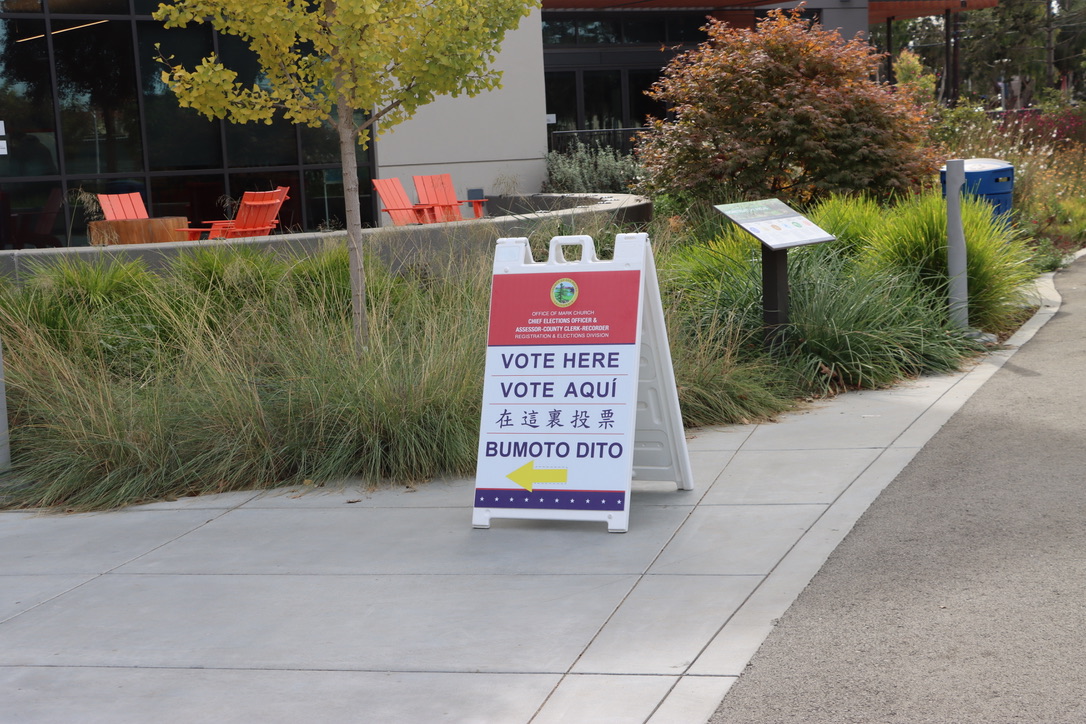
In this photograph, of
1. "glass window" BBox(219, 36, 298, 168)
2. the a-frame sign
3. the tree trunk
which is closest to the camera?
the a-frame sign

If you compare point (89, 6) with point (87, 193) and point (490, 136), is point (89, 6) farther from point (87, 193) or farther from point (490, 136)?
point (490, 136)

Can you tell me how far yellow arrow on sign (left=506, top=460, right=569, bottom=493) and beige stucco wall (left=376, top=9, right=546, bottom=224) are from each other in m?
13.9

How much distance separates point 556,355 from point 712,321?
10.2ft

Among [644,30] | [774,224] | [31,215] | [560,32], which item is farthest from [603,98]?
[774,224]

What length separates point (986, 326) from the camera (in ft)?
33.2

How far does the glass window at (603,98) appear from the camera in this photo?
2953 cm

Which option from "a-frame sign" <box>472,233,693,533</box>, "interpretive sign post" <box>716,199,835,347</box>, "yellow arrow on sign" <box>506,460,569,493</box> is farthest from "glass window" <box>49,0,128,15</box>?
"yellow arrow on sign" <box>506,460,569,493</box>

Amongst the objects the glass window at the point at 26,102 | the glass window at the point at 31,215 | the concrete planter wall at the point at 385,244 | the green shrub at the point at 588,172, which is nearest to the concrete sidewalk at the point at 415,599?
the concrete planter wall at the point at 385,244

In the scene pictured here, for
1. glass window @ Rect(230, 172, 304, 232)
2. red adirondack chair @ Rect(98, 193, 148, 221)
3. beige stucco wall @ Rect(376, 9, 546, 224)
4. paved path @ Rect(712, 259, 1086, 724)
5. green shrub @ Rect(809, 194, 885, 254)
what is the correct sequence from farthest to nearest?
beige stucco wall @ Rect(376, 9, 546, 224) → glass window @ Rect(230, 172, 304, 232) → red adirondack chair @ Rect(98, 193, 148, 221) → green shrub @ Rect(809, 194, 885, 254) → paved path @ Rect(712, 259, 1086, 724)

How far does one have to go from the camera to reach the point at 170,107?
56.2 ft

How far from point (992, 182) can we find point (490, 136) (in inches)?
397

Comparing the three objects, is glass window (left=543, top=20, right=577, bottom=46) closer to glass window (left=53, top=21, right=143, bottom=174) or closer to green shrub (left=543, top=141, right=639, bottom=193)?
green shrub (left=543, top=141, right=639, bottom=193)

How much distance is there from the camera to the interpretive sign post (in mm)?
8109

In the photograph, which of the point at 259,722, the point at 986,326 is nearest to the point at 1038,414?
the point at 986,326
